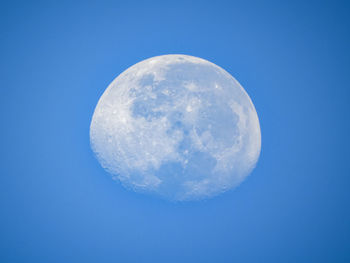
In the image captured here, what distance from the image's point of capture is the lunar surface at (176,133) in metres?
4.38

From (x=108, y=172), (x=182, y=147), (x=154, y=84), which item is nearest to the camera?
(x=182, y=147)

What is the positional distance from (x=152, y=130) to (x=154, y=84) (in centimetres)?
89

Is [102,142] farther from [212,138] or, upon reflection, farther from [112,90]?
[212,138]

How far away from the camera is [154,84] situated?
15.3 ft

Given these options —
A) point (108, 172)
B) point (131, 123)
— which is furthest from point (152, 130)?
point (108, 172)

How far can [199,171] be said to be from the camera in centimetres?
442

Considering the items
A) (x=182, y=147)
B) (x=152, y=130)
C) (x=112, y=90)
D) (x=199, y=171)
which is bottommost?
(x=199, y=171)

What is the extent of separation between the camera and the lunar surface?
438cm

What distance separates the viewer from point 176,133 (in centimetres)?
436

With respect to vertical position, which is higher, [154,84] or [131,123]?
[154,84]

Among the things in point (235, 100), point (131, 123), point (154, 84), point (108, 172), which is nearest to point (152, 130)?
point (131, 123)

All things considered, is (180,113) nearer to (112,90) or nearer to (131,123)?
(131,123)

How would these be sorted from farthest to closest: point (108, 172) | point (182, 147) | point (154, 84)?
point (108, 172), point (154, 84), point (182, 147)

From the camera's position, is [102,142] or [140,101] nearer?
[140,101]
